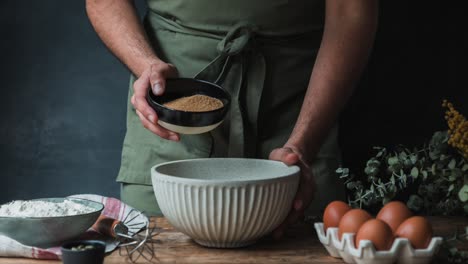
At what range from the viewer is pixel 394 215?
1146 mm

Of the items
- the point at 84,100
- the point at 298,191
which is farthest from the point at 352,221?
the point at 84,100

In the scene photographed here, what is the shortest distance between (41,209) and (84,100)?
1077 millimetres

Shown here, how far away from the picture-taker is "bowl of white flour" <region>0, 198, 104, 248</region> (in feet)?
3.90

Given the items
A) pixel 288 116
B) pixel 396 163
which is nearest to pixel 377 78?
pixel 288 116

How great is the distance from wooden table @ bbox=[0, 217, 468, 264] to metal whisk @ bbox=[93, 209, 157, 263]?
0.6 inches

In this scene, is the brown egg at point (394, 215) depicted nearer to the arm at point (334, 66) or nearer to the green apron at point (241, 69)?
the arm at point (334, 66)

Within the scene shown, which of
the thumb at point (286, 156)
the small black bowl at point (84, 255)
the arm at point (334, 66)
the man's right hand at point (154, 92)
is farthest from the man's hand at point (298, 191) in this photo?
the small black bowl at point (84, 255)

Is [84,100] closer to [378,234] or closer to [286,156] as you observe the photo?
[286,156]

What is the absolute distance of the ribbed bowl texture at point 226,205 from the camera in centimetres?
117

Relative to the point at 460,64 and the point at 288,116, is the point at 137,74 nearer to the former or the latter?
the point at 288,116

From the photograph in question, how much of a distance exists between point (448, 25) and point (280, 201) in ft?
3.73

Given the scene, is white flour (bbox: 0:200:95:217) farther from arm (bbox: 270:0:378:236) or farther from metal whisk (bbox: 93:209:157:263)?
arm (bbox: 270:0:378:236)

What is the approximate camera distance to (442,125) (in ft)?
7.06

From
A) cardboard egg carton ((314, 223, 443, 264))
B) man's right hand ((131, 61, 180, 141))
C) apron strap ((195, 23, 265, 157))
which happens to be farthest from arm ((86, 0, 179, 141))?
cardboard egg carton ((314, 223, 443, 264))
